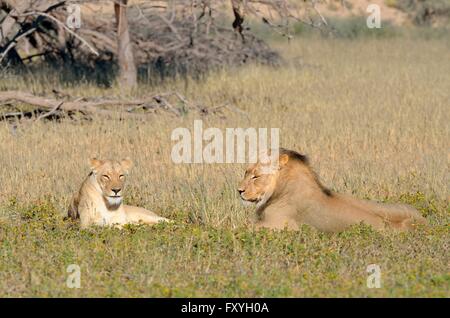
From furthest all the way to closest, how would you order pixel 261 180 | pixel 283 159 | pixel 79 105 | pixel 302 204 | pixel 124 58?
pixel 124 58 → pixel 79 105 → pixel 261 180 → pixel 283 159 → pixel 302 204

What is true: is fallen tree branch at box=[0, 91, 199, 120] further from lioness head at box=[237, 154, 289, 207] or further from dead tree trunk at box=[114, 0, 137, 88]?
lioness head at box=[237, 154, 289, 207]

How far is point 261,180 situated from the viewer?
8.80 metres

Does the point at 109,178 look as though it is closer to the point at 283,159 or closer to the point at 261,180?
the point at 261,180

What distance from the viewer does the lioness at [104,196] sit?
8414 mm

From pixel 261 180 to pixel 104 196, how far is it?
1.39 meters

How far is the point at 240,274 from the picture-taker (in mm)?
7312

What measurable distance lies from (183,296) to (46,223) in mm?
2604

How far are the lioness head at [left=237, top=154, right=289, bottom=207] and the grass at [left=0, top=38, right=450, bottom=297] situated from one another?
0.29 meters

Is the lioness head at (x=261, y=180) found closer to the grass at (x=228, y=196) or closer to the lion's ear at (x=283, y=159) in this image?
the lion's ear at (x=283, y=159)

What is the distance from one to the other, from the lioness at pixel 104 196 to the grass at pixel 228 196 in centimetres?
17

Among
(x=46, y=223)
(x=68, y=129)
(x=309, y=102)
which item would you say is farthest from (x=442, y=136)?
(x=46, y=223)

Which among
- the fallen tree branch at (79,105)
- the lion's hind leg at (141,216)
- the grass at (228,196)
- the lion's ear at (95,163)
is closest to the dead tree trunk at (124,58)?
the grass at (228,196)

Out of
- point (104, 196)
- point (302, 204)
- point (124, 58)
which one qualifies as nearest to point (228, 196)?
point (302, 204)
